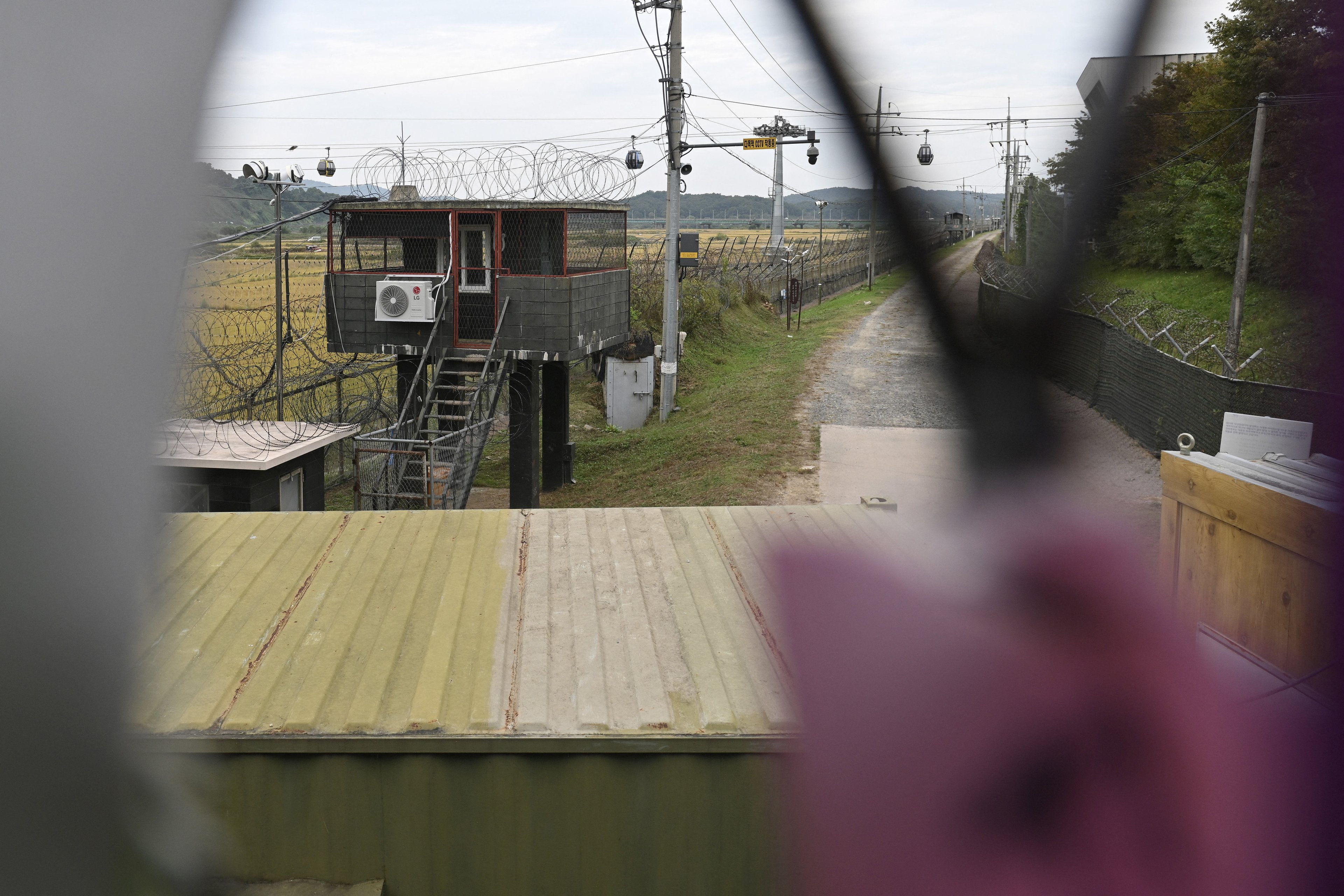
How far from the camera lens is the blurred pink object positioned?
52 cm

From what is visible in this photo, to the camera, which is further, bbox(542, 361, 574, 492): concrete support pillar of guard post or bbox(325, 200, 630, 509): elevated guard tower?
bbox(542, 361, 574, 492): concrete support pillar of guard post

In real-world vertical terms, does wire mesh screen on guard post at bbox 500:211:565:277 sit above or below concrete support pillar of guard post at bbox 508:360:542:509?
above

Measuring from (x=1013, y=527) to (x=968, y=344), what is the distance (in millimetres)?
103

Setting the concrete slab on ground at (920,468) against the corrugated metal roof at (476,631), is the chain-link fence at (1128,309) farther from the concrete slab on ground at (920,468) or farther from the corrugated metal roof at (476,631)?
the corrugated metal roof at (476,631)

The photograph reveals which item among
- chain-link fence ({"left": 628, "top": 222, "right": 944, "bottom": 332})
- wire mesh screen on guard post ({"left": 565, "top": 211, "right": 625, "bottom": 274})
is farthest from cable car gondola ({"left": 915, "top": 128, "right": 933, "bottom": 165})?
wire mesh screen on guard post ({"left": 565, "top": 211, "right": 625, "bottom": 274})

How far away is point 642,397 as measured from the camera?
18.1 m

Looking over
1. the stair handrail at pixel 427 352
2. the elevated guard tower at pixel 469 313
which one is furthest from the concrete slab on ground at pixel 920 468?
the stair handrail at pixel 427 352

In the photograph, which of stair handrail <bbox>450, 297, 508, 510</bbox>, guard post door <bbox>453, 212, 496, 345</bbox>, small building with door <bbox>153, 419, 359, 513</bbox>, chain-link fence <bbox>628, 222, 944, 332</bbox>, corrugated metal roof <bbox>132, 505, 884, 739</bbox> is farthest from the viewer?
chain-link fence <bbox>628, 222, 944, 332</bbox>

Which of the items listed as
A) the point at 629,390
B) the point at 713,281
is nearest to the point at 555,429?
the point at 629,390

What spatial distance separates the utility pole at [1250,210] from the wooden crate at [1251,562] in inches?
4.8

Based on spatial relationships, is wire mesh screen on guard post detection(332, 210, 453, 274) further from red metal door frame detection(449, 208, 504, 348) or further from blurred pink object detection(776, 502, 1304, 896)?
blurred pink object detection(776, 502, 1304, 896)

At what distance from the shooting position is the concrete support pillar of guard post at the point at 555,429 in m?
14.4

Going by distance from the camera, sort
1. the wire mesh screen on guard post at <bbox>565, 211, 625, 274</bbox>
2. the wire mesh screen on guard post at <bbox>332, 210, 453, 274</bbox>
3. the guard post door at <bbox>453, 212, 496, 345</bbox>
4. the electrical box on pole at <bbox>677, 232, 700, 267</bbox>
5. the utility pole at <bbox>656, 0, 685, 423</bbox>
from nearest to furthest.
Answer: the utility pole at <bbox>656, 0, 685, 423</bbox>, the wire mesh screen on guard post at <bbox>332, 210, 453, 274</bbox>, the guard post door at <bbox>453, 212, 496, 345</bbox>, the wire mesh screen on guard post at <bbox>565, 211, 625, 274</bbox>, the electrical box on pole at <bbox>677, 232, 700, 267</bbox>

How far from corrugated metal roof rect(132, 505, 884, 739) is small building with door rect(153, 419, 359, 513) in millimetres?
4522
